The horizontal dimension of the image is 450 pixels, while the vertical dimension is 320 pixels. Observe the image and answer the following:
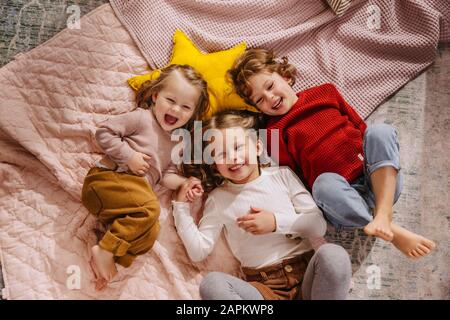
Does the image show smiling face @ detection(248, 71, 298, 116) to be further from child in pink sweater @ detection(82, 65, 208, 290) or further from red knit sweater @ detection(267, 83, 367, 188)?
child in pink sweater @ detection(82, 65, 208, 290)

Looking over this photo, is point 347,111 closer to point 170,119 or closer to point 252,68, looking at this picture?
point 252,68

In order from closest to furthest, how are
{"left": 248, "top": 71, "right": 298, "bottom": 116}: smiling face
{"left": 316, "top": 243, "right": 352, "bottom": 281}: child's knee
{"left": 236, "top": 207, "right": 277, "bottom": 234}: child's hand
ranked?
{"left": 316, "top": 243, "right": 352, "bottom": 281}: child's knee → {"left": 236, "top": 207, "right": 277, "bottom": 234}: child's hand → {"left": 248, "top": 71, "right": 298, "bottom": 116}: smiling face

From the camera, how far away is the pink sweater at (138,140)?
54.3 inches

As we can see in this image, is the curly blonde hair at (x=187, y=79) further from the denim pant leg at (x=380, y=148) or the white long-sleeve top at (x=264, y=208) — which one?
the denim pant leg at (x=380, y=148)

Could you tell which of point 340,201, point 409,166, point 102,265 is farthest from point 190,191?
point 409,166

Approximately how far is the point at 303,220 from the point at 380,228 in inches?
8.1

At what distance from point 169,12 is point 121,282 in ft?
2.81

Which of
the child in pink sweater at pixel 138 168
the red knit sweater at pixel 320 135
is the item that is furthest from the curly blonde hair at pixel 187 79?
the red knit sweater at pixel 320 135

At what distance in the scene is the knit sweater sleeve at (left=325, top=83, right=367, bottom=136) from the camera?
1.46m

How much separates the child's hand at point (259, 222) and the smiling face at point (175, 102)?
0.34 m

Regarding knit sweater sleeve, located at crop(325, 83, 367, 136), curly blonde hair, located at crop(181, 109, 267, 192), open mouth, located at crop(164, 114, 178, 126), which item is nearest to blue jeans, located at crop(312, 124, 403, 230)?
knit sweater sleeve, located at crop(325, 83, 367, 136)

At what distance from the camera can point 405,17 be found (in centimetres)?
160

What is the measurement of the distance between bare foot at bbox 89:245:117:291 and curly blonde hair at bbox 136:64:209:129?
44cm
